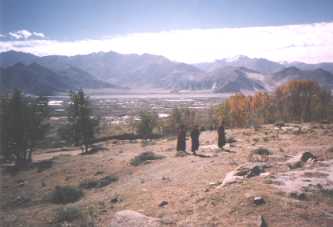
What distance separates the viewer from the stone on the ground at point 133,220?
31.5ft

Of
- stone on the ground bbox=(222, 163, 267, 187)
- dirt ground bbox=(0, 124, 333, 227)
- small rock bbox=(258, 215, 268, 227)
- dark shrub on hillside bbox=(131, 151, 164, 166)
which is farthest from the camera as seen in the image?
dark shrub on hillside bbox=(131, 151, 164, 166)

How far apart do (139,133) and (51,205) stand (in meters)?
54.9

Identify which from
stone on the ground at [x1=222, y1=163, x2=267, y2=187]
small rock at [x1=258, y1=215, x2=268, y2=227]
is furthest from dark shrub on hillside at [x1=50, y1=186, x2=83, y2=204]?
small rock at [x1=258, y1=215, x2=268, y2=227]

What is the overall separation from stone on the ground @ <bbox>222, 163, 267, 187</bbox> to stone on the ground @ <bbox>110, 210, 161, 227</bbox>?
13.7 ft

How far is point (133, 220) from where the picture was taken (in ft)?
32.3

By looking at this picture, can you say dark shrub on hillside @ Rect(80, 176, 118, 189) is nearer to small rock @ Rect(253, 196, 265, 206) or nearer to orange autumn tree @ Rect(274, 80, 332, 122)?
small rock @ Rect(253, 196, 265, 206)

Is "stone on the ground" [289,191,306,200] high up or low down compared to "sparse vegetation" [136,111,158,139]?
up

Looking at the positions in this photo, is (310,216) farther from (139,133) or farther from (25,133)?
(139,133)

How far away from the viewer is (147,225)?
31.2ft

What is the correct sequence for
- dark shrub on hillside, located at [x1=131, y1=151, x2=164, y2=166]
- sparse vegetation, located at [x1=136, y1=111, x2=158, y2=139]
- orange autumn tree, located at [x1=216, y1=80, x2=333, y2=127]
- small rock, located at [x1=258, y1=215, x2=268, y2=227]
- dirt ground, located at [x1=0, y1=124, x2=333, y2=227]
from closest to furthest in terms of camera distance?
small rock, located at [x1=258, y1=215, x2=268, y2=227], dirt ground, located at [x1=0, y1=124, x2=333, y2=227], dark shrub on hillside, located at [x1=131, y1=151, x2=164, y2=166], sparse vegetation, located at [x1=136, y1=111, x2=158, y2=139], orange autumn tree, located at [x1=216, y1=80, x2=333, y2=127]

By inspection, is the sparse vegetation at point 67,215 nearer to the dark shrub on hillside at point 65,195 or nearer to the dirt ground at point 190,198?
the dirt ground at point 190,198

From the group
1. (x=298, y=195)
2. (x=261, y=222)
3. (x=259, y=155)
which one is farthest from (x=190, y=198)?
A: (x=259, y=155)

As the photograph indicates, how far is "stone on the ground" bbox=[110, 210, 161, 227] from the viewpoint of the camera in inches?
378

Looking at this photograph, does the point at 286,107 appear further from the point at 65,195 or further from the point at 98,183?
the point at 65,195
